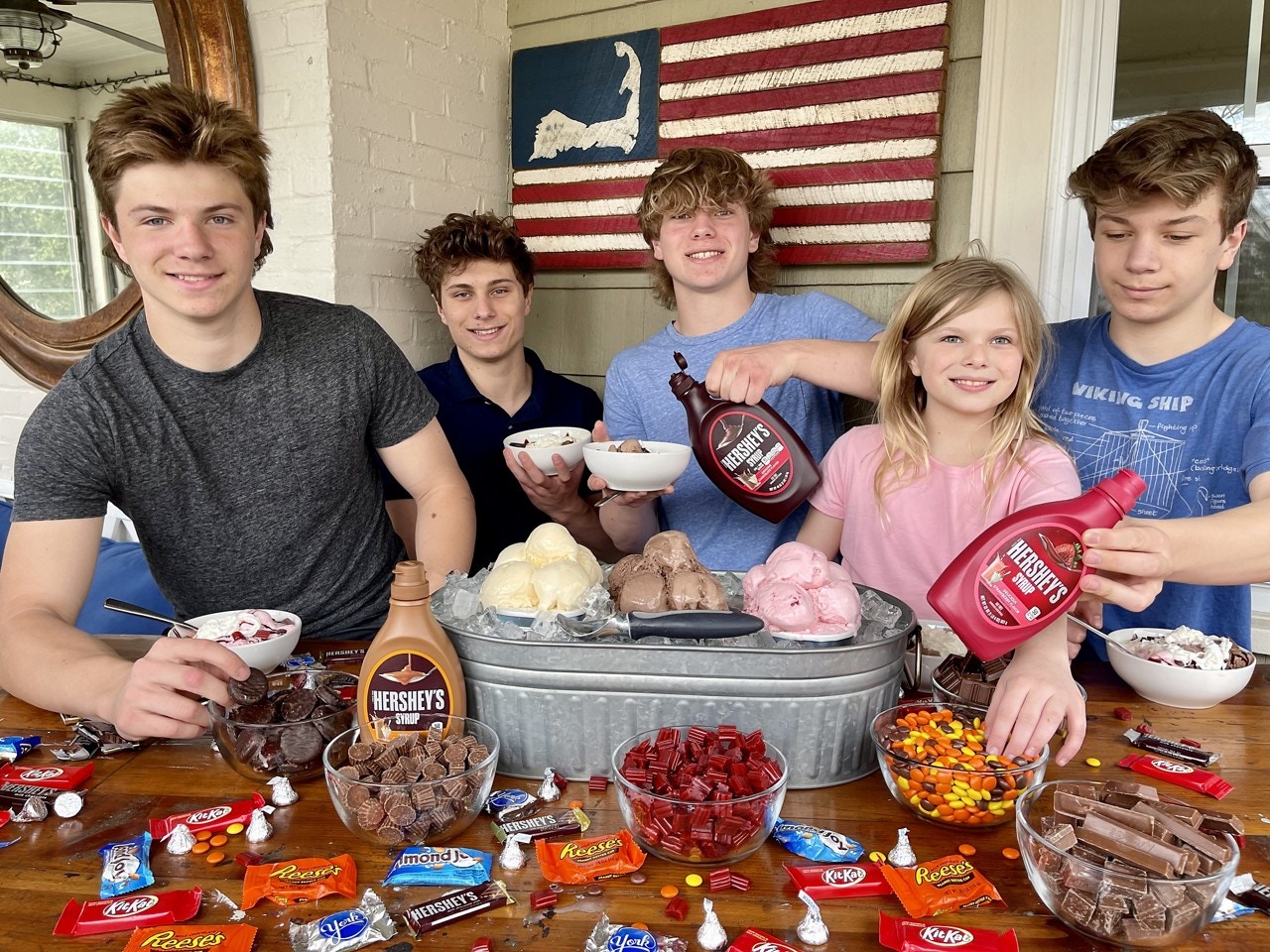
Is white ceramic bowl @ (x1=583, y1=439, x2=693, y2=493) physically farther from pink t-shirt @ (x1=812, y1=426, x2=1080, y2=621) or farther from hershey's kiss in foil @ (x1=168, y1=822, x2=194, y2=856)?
hershey's kiss in foil @ (x1=168, y1=822, x2=194, y2=856)

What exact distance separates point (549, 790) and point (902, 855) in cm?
36

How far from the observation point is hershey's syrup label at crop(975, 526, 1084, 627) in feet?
3.18

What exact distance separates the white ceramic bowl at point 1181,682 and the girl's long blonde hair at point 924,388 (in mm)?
399

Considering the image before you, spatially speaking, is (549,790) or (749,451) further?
(749,451)

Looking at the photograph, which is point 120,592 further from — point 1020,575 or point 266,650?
point 1020,575

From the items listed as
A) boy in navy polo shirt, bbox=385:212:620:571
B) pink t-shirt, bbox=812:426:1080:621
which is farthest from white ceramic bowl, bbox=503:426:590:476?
pink t-shirt, bbox=812:426:1080:621

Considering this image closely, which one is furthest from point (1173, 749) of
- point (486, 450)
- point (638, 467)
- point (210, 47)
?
point (210, 47)

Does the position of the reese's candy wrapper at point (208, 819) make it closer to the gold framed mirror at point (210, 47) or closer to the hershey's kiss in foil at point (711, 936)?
the hershey's kiss in foil at point (711, 936)

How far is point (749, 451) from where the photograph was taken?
1490 millimetres

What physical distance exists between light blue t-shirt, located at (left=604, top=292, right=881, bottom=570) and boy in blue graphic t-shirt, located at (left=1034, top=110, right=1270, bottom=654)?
0.52m

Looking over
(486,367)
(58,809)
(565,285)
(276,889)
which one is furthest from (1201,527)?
(565,285)

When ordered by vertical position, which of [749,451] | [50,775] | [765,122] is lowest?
[50,775]

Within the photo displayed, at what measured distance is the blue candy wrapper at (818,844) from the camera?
84 centimetres

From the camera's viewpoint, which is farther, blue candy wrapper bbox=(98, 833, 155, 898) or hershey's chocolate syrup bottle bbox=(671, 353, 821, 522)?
hershey's chocolate syrup bottle bbox=(671, 353, 821, 522)
